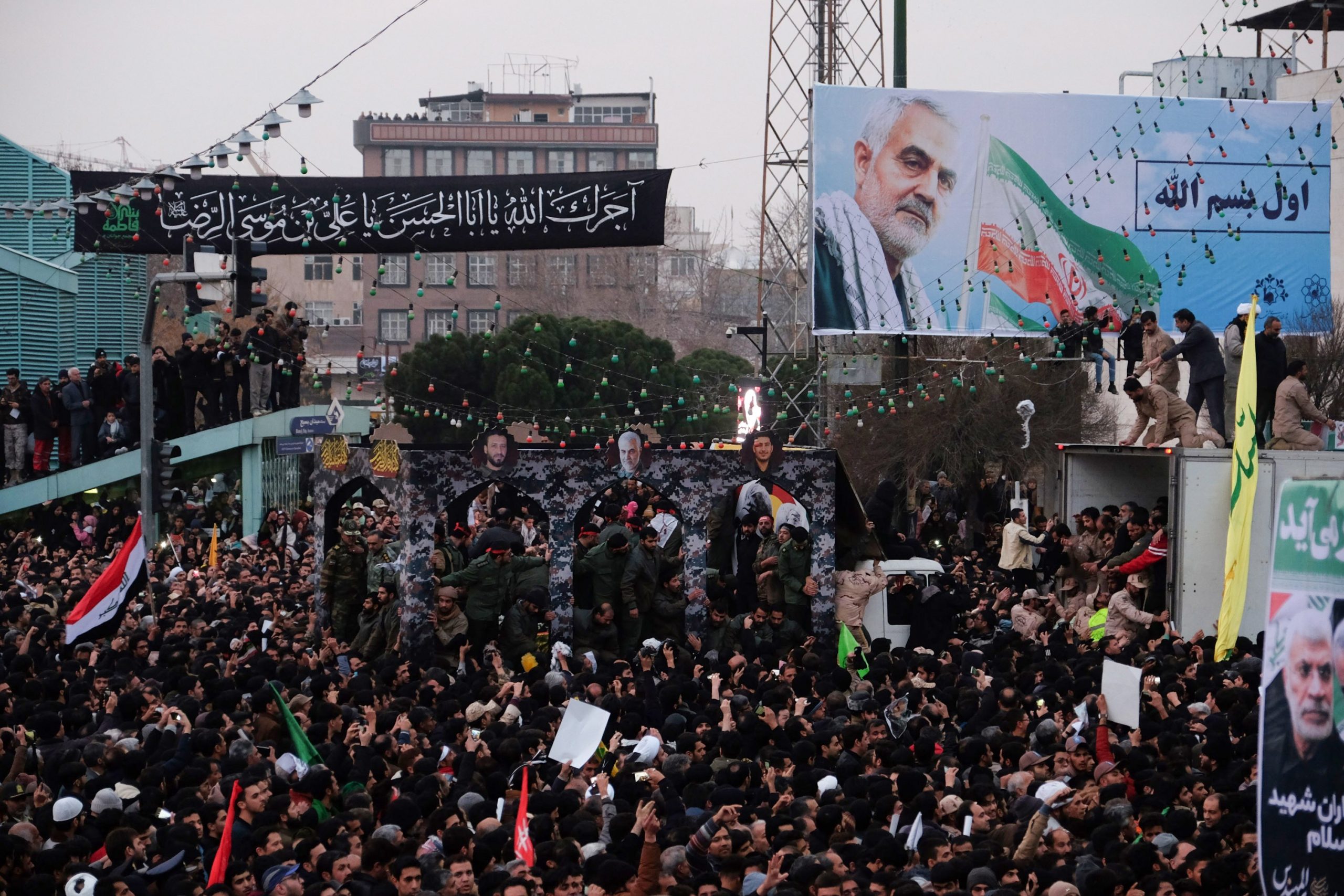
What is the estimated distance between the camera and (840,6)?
30703mm

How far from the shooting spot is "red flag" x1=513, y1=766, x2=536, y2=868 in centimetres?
819

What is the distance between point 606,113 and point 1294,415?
74880 millimetres

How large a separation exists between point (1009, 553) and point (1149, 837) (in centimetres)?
Result: 1048

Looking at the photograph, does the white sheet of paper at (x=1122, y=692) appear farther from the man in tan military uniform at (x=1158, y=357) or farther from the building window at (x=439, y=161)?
the building window at (x=439, y=161)

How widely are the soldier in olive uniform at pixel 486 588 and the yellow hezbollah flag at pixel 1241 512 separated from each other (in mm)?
6048

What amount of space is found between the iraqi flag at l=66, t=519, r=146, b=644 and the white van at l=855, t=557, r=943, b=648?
258 inches

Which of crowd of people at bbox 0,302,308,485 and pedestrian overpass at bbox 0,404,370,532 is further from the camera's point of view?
pedestrian overpass at bbox 0,404,370,532

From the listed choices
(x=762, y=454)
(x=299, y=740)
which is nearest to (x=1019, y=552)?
(x=762, y=454)

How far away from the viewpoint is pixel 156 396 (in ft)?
81.7

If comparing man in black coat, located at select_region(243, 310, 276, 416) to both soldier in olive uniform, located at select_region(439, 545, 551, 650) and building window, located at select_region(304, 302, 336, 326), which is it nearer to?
soldier in olive uniform, located at select_region(439, 545, 551, 650)

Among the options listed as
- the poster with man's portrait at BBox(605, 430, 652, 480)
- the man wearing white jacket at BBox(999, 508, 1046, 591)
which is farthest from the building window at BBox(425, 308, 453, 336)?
the poster with man's portrait at BBox(605, 430, 652, 480)

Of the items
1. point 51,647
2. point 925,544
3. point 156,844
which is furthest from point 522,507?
point 156,844

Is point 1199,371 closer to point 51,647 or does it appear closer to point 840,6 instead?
point 51,647

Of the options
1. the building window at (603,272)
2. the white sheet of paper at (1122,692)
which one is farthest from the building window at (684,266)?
the white sheet of paper at (1122,692)
